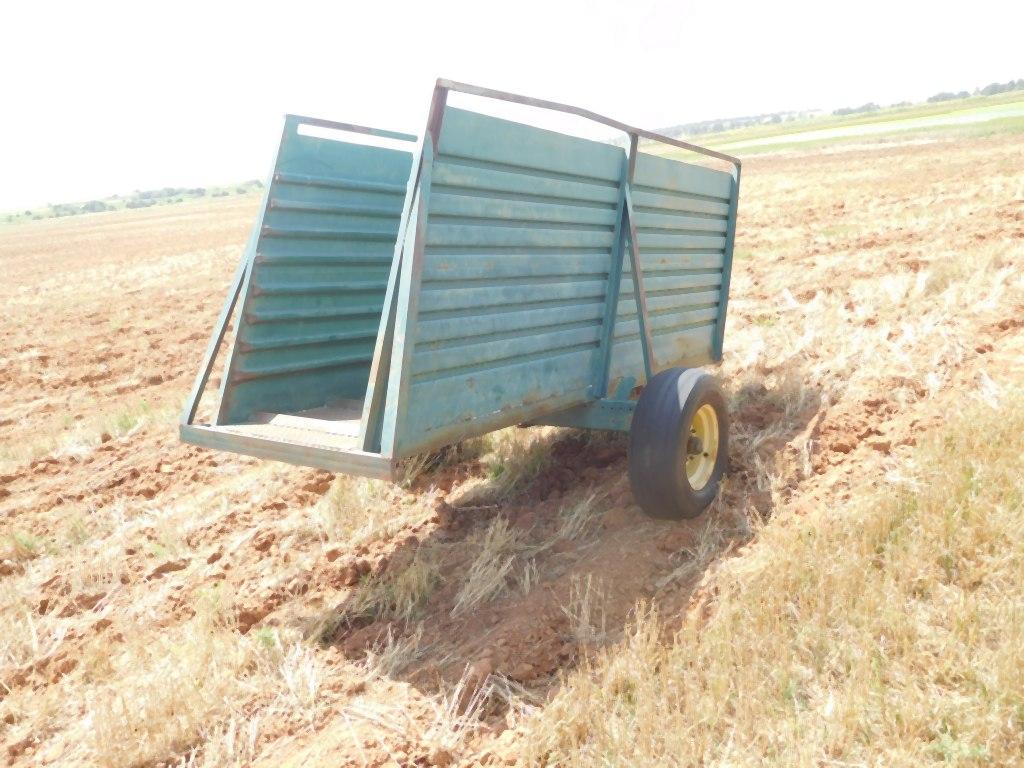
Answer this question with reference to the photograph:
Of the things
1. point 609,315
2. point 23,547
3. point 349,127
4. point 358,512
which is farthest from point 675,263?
point 23,547

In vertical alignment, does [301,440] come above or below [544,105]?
below

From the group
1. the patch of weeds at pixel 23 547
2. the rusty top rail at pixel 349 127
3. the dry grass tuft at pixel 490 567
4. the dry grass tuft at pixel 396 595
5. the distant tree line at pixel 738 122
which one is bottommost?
the patch of weeds at pixel 23 547

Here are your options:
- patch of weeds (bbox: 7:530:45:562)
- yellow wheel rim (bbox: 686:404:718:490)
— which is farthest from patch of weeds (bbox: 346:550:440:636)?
patch of weeds (bbox: 7:530:45:562)

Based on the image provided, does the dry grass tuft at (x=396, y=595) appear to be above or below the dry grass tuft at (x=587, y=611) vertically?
below

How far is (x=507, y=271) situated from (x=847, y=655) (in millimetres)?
1897

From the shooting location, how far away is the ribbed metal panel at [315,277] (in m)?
4.16

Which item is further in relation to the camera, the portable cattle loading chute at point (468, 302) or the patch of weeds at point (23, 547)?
the patch of weeds at point (23, 547)

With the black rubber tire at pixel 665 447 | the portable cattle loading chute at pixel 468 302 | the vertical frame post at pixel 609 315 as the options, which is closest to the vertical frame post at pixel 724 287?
the portable cattle loading chute at pixel 468 302

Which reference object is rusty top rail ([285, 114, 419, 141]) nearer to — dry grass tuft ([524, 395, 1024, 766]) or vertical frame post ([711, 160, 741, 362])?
vertical frame post ([711, 160, 741, 362])

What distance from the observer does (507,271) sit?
3643 millimetres

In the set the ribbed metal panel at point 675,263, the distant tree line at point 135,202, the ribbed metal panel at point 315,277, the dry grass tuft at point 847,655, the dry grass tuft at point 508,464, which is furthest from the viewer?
the distant tree line at point 135,202

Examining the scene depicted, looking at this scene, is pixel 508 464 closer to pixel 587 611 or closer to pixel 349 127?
pixel 587 611

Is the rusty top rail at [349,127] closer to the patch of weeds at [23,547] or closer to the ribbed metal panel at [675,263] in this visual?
the ribbed metal panel at [675,263]

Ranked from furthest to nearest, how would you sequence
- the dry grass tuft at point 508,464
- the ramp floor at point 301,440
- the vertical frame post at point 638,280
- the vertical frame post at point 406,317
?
the dry grass tuft at point 508,464
the vertical frame post at point 638,280
the ramp floor at point 301,440
the vertical frame post at point 406,317
